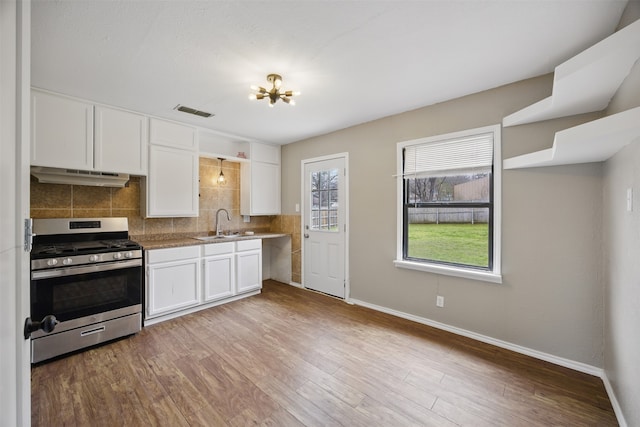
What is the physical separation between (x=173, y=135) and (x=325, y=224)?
2.35 m

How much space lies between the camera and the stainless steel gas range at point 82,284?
2266 millimetres

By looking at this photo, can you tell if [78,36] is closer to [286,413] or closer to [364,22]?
[364,22]

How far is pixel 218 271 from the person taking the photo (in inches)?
141

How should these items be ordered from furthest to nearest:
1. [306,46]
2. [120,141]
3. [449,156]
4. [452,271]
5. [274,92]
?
1. [120,141]
2. [449,156]
3. [452,271]
4. [274,92]
5. [306,46]

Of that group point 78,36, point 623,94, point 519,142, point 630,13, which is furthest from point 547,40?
point 78,36

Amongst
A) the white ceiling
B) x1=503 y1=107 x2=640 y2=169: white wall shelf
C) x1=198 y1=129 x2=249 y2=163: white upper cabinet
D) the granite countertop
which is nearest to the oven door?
the granite countertop

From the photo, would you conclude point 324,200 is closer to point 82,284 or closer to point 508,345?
point 508,345

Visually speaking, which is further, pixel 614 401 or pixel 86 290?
pixel 86 290

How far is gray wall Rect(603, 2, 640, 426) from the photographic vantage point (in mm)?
1444

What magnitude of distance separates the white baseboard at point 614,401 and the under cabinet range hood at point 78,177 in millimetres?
4549

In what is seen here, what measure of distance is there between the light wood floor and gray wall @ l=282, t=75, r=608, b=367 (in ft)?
0.77

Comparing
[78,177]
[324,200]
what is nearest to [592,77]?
[324,200]

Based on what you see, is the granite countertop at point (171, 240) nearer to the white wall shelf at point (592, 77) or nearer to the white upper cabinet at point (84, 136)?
the white upper cabinet at point (84, 136)

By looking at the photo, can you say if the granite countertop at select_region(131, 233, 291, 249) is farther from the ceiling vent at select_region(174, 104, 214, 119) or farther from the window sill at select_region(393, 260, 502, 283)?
the window sill at select_region(393, 260, 502, 283)
